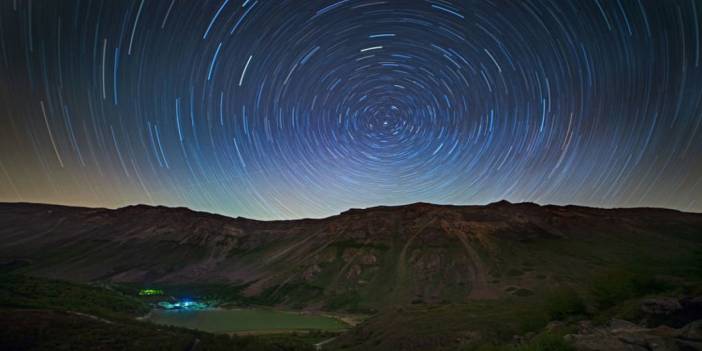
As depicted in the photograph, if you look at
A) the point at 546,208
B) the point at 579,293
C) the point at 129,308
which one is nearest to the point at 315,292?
the point at 129,308

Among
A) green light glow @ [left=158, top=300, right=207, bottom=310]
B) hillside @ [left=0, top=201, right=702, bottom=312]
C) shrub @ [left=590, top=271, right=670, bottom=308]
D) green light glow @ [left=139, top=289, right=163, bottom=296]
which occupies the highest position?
hillside @ [left=0, top=201, right=702, bottom=312]

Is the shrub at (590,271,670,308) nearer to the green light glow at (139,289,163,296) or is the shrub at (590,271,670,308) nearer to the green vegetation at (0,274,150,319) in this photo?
the green vegetation at (0,274,150,319)

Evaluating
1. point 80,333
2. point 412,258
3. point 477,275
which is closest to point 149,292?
point 412,258

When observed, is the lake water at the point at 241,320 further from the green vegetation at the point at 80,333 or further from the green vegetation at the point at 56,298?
the green vegetation at the point at 80,333

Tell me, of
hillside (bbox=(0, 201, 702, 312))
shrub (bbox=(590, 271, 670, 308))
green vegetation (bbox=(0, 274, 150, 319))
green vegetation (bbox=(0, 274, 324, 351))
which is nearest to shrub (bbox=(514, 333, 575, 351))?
shrub (bbox=(590, 271, 670, 308))

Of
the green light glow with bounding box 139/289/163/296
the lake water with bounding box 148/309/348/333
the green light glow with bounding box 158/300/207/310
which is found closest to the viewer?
the lake water with bounding box 148/309/348/333

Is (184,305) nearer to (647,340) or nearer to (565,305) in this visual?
(565,305)
